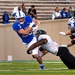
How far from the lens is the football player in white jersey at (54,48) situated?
1326 cm

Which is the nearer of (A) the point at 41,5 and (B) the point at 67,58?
(B) the point at 67,58

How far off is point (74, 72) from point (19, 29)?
2.58 metres

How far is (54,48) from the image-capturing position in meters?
13.7

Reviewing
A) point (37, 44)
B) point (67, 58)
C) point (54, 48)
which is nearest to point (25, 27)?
point (37, 44)

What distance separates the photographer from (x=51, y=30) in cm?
2327

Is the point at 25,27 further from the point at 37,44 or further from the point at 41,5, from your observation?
the point at 41,5

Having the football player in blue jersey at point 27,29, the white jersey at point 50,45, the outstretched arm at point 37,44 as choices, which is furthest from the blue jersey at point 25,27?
the white jersey at point 50,45

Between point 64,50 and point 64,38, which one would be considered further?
point 64,38

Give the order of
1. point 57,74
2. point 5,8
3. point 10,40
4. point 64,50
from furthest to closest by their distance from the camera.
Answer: point 5,8 < point 10,40 < point 64,50 < point 57,74

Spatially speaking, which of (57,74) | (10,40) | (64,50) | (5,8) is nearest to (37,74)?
(57,74)

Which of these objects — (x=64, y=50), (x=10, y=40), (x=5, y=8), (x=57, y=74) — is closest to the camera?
(x=57, y=74)

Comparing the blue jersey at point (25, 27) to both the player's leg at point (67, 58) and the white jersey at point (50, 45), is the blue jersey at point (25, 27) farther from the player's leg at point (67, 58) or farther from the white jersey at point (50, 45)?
the player's leg at point (67, 58)

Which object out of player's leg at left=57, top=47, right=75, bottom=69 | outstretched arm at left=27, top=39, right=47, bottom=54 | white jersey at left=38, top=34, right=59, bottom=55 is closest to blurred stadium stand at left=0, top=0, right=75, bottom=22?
outstretched arm at left=27, top=39, right=47, bottom=54

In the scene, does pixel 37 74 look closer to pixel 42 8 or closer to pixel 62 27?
pixel 62 27
